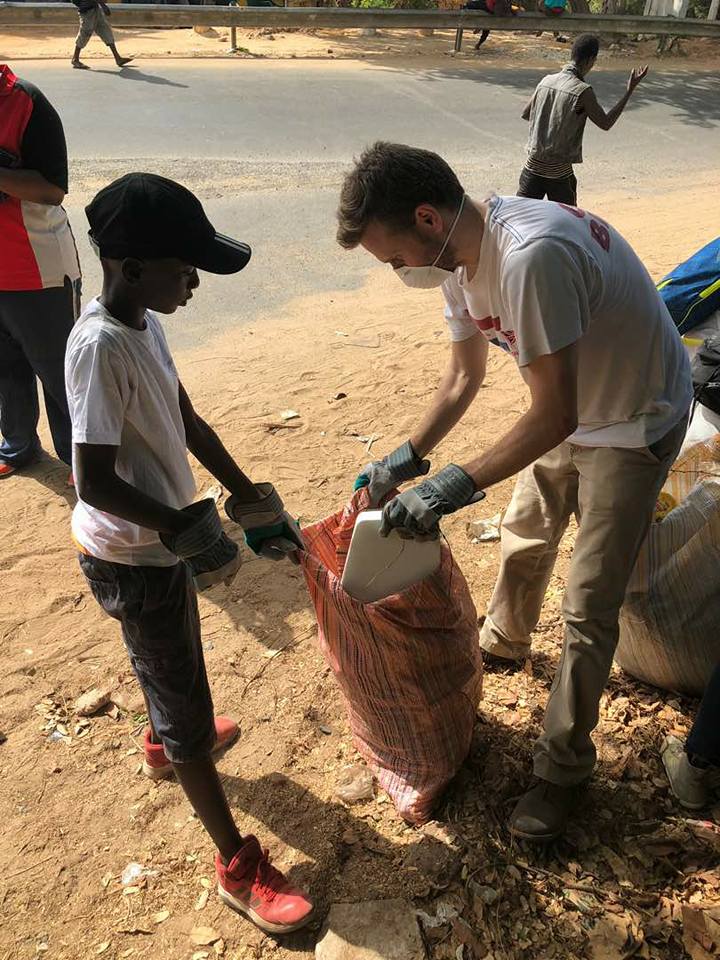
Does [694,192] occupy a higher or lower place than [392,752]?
higher

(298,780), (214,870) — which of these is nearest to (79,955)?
(214,870)

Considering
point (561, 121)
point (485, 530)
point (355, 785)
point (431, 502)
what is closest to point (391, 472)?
point (431, 502)

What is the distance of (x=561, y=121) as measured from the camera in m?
6.35

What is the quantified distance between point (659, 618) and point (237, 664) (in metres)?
1.53

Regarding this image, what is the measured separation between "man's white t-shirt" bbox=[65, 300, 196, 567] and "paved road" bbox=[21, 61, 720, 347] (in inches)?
144

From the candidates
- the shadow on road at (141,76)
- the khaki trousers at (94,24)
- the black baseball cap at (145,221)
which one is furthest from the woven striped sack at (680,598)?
the khaki trousers at (94,24)

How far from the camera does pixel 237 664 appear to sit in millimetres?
3043

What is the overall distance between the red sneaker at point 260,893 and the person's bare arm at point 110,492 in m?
1.00

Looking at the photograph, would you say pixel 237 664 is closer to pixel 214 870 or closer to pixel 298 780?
pixel 298 780

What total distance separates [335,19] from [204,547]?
1465cm

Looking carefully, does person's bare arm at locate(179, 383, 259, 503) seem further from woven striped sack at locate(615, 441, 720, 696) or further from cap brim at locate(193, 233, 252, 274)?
woven striped sack at locate(615, 441, 720, 696)

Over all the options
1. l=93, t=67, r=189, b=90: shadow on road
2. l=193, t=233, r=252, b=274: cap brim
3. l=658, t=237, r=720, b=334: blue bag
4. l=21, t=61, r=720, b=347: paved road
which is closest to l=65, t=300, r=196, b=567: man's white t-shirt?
l=193, t=233, r=252, b=274: cap brim

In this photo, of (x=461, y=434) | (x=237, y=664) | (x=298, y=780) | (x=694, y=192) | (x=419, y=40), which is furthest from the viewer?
(x=419, y=40)

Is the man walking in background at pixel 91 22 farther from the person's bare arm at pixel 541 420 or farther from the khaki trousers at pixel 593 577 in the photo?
the person's bare arm at pixel 541 420
